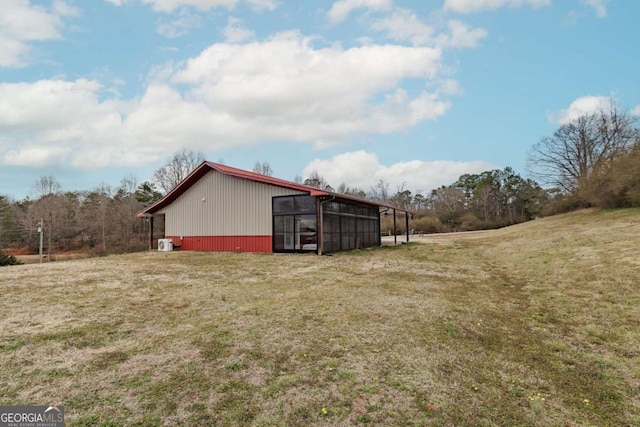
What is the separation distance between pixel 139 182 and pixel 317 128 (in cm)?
2692

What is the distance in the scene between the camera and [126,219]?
117ft

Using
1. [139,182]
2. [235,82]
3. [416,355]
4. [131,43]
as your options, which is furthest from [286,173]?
[416,355]

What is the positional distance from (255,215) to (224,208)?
194cm

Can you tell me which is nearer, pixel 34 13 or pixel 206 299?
pixel 206 299

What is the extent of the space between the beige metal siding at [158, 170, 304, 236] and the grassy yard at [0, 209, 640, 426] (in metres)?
7.37

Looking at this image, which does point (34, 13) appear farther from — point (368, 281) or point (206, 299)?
point (368, 281)

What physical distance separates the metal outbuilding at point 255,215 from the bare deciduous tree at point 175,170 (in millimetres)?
20335

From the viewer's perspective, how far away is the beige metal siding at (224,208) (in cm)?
1545

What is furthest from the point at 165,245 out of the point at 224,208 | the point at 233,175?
the point at 233,175

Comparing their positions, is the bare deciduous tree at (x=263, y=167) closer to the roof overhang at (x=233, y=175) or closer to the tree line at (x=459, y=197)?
the tree line at (x=459, y=197)

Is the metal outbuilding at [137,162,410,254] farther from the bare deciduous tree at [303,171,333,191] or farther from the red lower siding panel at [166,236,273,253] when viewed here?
the bare deciduous tree at [303,171,333,191]

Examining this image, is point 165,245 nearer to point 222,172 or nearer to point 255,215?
point 222,172

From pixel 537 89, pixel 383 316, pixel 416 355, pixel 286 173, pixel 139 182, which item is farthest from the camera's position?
pixel 286 173

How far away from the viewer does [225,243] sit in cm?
1639
